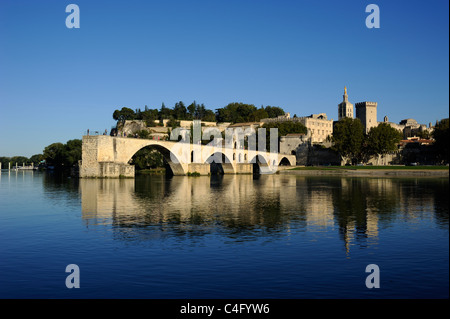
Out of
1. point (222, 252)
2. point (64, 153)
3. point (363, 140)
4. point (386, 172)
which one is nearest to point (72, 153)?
point (64, 153)

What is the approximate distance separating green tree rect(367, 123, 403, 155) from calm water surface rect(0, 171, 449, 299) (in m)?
66.6

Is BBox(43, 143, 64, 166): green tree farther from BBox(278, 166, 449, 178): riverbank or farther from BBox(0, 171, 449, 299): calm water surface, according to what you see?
BBox(0, 171, 449, 299): calm water surface

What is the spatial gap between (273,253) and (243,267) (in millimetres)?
1593

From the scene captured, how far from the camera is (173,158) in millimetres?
58594

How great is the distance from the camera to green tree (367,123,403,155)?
82.9m

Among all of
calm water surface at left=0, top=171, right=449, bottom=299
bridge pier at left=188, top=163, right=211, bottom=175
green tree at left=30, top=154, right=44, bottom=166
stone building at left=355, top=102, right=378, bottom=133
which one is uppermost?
stone building at left=355, top=102, right=378, bottom=133

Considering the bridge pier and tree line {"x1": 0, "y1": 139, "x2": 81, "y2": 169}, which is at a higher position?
tree line {"x1": 0, "y1": 139, "x2": 81, "y2": 169}

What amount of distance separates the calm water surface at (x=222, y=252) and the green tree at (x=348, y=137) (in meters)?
66.0

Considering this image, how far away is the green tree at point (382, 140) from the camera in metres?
82.9

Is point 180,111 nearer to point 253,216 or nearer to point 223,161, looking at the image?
point 223,161

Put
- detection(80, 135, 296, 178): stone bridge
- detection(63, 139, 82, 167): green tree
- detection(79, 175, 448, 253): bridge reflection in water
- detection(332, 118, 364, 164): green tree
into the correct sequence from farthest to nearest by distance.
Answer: detection(332, 118, 364, 164): green tree → detection(63, 139, 82, 167): green tree → detection(80, 135, 296, 178): stone bridge → detection(79, 175, 448, 253): bridge reflection in water

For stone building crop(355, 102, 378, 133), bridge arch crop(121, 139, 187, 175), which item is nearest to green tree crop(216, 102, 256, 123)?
stone building crop(355, 102, 378, 133)

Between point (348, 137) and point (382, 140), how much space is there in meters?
6.40

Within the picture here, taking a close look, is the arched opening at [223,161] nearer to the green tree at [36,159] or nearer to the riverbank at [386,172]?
the riverbank at [386,172]
